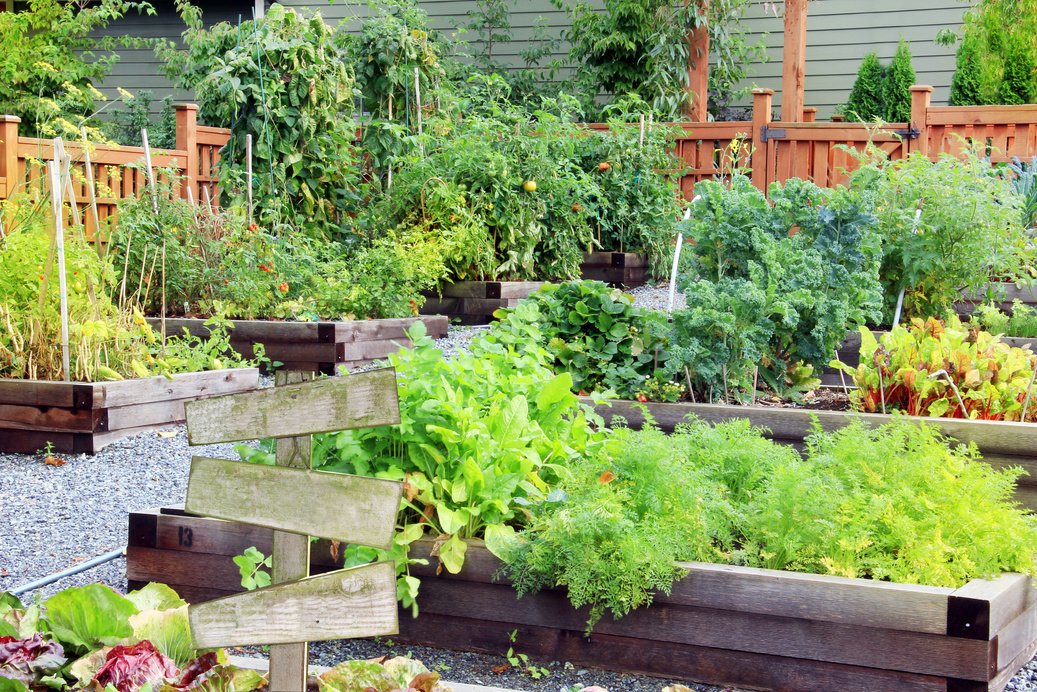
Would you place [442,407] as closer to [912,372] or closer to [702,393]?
[702,393]

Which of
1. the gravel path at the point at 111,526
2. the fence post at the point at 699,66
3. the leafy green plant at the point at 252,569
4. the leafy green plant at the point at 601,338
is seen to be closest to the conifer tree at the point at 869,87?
the fence post at the point at 699,66

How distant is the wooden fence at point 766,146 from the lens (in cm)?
745

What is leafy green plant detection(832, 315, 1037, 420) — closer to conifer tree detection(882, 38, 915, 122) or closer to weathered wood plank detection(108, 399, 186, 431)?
weathered wood plank detection(108, 399, 186, 431)

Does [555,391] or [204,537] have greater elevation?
[555,391]

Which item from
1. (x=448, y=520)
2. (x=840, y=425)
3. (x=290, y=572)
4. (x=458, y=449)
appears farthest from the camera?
(x=840, y=425)

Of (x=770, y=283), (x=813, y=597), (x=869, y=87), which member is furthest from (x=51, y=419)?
(x=869, y=87)

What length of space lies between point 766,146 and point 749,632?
755cm

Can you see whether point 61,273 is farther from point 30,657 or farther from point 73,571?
point 30,657

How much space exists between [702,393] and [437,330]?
292 centimetres

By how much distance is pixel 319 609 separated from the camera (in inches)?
60.9

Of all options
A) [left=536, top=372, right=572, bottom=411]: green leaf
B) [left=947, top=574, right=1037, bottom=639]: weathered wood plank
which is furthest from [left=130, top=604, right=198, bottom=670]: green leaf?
[left=947, top=574, right=1037, bottom=639]: weathered wood plank

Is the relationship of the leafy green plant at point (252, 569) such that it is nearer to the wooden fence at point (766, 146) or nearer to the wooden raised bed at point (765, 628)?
the wooden raised bed at point (765, 628)

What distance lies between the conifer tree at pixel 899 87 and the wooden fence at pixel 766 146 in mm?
2071

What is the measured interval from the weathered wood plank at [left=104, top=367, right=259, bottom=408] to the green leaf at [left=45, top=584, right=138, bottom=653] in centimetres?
270
